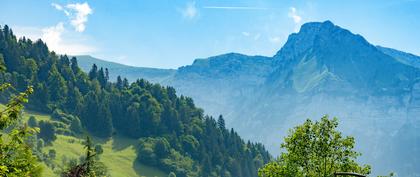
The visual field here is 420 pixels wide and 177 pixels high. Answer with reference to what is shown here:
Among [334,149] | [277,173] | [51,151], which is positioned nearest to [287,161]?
[277,173]

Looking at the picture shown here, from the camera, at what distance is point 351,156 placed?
41125 mm

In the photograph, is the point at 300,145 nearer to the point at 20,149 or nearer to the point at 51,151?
the point at 20,149

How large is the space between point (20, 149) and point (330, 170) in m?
24.6

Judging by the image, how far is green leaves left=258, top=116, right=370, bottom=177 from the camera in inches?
1596

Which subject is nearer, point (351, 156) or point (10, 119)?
point (10, 119)

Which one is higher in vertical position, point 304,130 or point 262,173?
point 304,130

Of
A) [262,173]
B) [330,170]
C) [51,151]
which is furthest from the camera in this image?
[51,151]

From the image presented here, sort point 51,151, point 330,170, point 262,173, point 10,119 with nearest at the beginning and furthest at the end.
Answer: point 10,119, point 330,170, point 262,173, point 51,151

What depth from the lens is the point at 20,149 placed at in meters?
23.6

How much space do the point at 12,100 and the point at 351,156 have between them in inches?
1065

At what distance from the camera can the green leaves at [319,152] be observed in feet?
133

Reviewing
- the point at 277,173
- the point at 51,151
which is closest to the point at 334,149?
the point at 277,173

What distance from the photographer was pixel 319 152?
40.7 metres

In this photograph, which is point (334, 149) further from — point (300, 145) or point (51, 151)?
point (51, 151)
